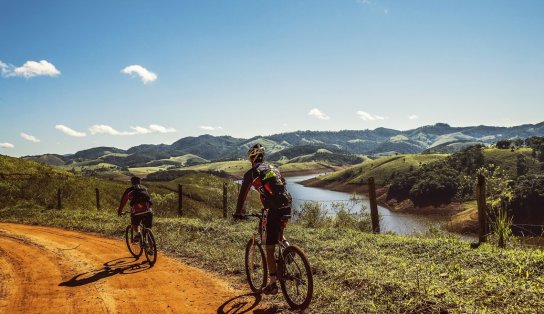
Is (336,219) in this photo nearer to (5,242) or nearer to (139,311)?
(139,311)

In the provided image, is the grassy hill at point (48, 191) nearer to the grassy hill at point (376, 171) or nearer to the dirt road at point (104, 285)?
the dirt road at point (104, 285)

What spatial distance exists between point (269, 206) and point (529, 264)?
5.40 metres

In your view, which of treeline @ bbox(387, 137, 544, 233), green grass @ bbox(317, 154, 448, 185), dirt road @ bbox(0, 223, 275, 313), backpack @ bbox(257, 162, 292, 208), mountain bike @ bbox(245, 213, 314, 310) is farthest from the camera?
green grass @ bbox(317, 154, 448, 185)

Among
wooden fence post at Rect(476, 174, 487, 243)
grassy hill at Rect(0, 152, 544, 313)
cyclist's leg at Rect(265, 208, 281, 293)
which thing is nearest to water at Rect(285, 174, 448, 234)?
grassy hill at Rect(0, 152, 544, 313)

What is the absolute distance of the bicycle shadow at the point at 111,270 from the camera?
907cm

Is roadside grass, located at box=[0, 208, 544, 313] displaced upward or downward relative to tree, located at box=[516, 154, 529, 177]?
upward

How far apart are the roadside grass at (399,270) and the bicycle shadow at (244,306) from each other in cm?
41

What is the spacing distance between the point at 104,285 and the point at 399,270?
6.78 metres

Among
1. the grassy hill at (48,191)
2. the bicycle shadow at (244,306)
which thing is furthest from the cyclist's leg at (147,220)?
the grassy hill at (48,191)

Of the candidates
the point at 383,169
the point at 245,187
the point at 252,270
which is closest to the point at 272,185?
the point at 245,187

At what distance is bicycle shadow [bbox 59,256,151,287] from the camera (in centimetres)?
907

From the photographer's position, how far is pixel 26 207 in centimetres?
2683

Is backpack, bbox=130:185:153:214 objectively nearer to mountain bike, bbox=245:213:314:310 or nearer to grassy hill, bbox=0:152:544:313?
grassy hill, bbox=0:152:544:313

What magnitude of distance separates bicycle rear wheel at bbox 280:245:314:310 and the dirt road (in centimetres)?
50
